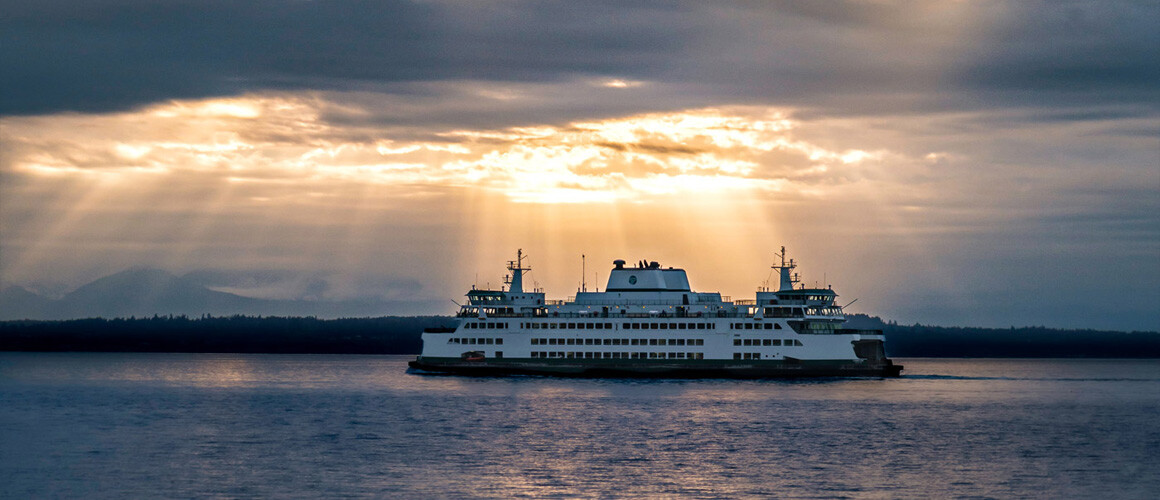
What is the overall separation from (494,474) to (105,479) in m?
14.7

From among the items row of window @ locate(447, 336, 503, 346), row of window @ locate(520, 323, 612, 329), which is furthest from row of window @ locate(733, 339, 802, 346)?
row of window @ locate(447, 336, 503, 346)

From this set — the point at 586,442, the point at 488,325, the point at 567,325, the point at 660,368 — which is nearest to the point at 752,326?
the point at 660,368

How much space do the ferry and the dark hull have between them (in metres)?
0.08

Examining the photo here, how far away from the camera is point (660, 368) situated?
9744cm

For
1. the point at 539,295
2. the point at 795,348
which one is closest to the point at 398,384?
the point at 539,295

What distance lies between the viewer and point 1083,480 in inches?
1818

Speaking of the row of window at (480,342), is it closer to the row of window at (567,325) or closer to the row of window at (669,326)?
the row of window at (567,325)

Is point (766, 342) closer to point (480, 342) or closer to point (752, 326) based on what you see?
point (752, 326)

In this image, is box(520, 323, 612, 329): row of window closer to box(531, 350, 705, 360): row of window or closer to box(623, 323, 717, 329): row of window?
box(623, 323, 717, 329): row of window

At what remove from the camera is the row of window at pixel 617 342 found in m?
97.2

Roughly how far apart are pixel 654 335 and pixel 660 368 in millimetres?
2744

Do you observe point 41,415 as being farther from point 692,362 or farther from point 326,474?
point 692,362

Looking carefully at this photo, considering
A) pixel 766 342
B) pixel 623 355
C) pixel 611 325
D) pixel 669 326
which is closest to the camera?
pixel 766 342

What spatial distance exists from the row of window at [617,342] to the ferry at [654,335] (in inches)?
3.2
